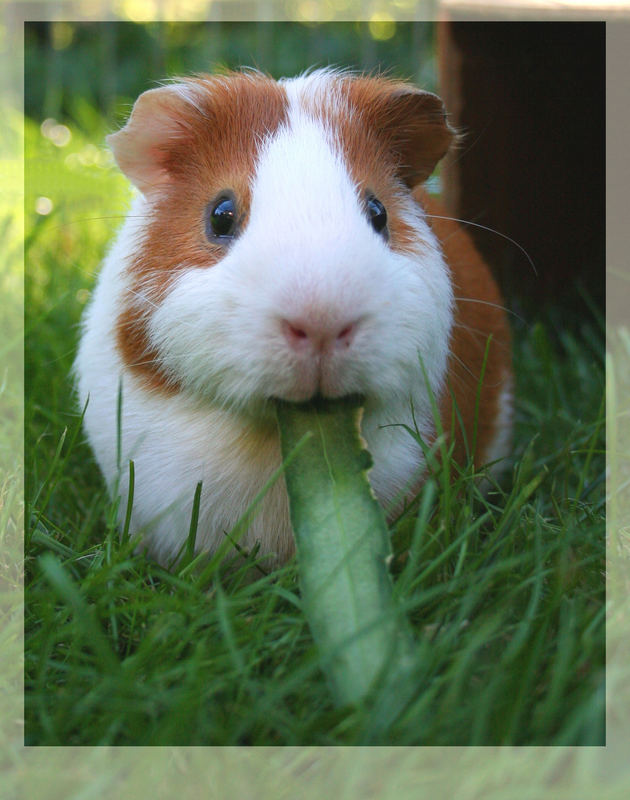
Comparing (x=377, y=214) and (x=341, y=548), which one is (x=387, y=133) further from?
(x=341, y=548)

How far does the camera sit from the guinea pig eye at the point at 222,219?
2.19 metres

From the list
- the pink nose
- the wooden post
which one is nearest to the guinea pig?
the pink nose

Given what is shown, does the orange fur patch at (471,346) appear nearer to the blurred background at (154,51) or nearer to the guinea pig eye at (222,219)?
the guinea pig eye at (222,219)

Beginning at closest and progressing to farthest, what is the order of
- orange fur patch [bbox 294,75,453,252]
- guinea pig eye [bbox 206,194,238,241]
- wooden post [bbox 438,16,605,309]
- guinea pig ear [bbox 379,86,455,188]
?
guinea pig eye [bbox 206,194,238,241] → orange fur patch [bbox 294,75,453,252] → guinea pig ear [bbox 379,86,455,188] → wooden post [bbox 438,16,605,309]

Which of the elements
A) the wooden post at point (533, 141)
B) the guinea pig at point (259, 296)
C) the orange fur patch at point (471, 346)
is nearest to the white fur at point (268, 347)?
the guinea pig at point (259, 296)

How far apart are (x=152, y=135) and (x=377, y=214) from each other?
72 centimetres

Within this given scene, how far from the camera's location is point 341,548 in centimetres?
184

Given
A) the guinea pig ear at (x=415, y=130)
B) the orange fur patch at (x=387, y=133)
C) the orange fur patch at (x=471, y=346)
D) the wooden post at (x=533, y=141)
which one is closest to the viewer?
the orange fur patch at (x=387, y=133)

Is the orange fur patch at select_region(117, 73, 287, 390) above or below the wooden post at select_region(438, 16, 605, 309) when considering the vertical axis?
below

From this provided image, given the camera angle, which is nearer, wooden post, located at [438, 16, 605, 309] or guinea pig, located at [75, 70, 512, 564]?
guinea pig, located at [75, 70, 512, 564]

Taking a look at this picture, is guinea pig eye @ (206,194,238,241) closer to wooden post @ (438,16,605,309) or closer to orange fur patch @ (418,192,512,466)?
orange fur patch @ (418,192,512,466)

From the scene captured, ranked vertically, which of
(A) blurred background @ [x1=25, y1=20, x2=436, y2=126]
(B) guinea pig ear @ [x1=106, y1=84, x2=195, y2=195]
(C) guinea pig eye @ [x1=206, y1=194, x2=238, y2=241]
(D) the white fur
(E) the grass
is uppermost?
(A) blurred background @ [x1=25, y1=20, x2=436, y2=126]

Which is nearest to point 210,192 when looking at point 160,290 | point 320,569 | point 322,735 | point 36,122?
point 160,290

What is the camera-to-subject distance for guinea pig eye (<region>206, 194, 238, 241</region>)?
2.19 metres
